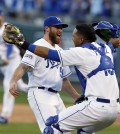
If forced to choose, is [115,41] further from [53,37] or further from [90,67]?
[90,67]

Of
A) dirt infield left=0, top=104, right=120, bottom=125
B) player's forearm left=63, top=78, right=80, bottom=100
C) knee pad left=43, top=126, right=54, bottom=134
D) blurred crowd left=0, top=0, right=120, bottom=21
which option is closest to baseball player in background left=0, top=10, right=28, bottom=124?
dirt infield left=0, top=104, right=120, bottom=125

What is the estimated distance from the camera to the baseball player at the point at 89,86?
7.88 metres

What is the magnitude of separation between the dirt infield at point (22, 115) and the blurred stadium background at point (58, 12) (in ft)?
15.9

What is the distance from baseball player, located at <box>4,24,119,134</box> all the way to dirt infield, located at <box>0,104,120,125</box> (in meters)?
6.10

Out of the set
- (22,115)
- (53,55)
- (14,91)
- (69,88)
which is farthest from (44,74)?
(22,115)

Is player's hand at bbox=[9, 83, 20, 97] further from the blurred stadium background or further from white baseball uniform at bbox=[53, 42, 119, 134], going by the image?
the blurred stadium background

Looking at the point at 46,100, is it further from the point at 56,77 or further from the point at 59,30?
the point at 59,30

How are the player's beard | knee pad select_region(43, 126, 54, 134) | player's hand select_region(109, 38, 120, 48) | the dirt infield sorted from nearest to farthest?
knee pad select_region(43, 126, 54, 134)
player's hand select_region(109, 38, 120, 48)
the player's beard
the dirt infield

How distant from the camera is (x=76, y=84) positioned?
2122 centimetres

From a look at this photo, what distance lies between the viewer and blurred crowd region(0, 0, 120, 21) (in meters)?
22.7

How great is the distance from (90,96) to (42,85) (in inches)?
58.2

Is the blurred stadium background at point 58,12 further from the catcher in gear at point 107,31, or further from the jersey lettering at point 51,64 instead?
the catcher in gear at point 107,31

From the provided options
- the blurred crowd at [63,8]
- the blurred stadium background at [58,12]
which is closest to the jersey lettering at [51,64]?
the blurred stadium background at [58,12]

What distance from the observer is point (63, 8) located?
23156 mm
